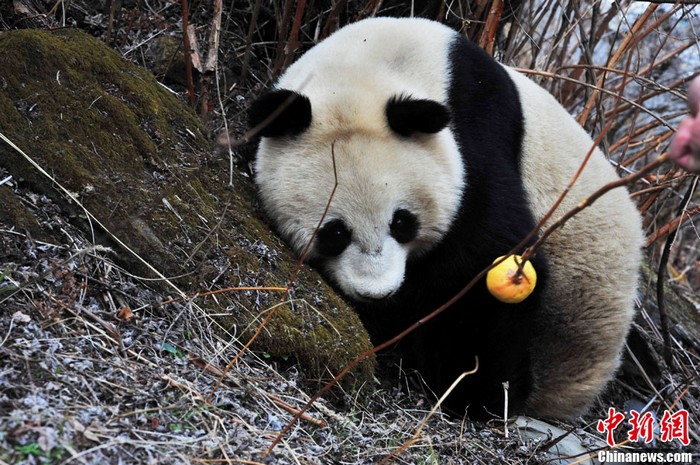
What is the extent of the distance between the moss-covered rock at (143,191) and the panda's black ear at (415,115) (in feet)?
2.48

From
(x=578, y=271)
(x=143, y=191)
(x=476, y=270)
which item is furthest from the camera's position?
(x=578, y=271)

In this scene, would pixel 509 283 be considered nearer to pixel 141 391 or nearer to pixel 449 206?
pixel 449 206

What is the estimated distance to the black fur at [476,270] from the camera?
11.2ft

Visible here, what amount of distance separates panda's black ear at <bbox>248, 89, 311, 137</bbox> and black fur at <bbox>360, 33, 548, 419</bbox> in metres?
0.76

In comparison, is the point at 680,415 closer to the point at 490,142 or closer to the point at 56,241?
the point at 490,142

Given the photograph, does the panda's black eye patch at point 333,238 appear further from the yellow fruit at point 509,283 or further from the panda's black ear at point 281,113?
the yellow fruit at point 509,283

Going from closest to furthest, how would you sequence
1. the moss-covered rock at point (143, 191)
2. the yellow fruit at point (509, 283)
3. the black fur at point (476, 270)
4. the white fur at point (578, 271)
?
1. the yellow fruit at point (509, 283)
2. the moss-covered rock at point (143, 191)
3. the black fur at point (476, 270)
4. the white fur at point (578, 271)

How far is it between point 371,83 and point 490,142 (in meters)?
0.68

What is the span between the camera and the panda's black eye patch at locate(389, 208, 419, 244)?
3174 mm

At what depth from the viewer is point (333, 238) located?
3.20m

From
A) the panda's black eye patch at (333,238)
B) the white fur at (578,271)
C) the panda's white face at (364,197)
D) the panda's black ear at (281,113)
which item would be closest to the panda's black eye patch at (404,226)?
the panda's white face at (364,197)

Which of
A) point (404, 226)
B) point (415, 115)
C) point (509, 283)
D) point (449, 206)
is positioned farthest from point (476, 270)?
point (509, 283)

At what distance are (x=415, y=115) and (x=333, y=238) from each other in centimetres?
64

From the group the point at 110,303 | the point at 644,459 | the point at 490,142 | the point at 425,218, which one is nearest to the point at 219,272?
the point at 110,303
